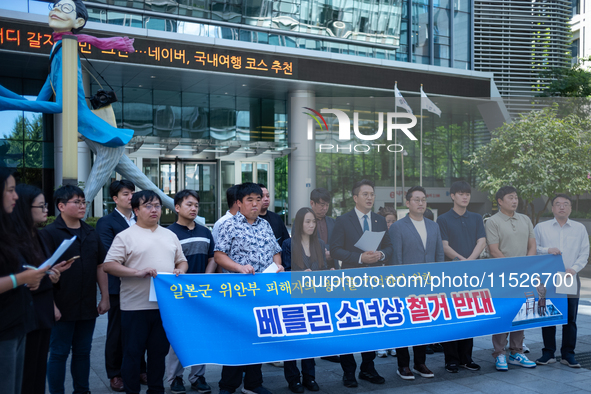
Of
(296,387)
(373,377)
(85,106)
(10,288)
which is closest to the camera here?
(10,288)

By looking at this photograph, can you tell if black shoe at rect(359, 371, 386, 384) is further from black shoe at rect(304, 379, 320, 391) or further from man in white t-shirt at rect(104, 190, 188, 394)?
man in white t-shirt at rect(104, 190, 188, 394)

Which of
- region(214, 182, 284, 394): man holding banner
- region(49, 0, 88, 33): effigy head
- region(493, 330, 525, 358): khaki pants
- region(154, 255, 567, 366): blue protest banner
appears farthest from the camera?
region(49, 0, 88, 33): effigy head

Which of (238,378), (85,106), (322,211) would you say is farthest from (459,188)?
(85,106)

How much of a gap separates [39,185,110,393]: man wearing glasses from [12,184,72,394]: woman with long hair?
36 centimetres

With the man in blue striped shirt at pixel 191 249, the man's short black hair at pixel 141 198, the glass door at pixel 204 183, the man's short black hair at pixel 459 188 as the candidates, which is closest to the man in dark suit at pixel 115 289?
the man in blue striped shirt at pixel 191 249

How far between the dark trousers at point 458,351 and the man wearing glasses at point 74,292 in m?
3.33

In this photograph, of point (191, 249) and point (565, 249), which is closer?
point (191, 249)

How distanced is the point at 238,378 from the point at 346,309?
1122 millimetres

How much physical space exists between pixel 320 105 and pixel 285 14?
1589cm

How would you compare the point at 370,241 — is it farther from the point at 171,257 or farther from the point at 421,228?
the point at 171,257

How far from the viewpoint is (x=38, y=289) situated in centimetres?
330

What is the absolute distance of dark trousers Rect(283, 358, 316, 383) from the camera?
4465 mm

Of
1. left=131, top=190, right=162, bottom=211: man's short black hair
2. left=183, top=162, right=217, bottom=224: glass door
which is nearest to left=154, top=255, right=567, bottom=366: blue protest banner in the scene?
left=131, top=190, right=162, bottom=211: man's short black hair

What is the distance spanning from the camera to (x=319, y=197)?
5320 millimetres
